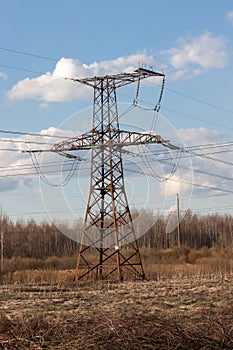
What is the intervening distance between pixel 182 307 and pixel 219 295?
4540mm

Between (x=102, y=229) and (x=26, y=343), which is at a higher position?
(x=102, y=229)

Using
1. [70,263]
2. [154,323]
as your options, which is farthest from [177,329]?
[70,263]

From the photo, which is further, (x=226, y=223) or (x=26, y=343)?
(x=226, y=223)

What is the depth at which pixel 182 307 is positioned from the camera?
1714 centimetres

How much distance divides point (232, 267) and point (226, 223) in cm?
6147

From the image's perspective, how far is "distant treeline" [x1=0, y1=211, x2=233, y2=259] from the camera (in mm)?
69500

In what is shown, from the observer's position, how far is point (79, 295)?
2236 centimetres

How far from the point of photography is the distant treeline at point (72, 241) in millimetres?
69500

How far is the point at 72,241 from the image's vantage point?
74.6m

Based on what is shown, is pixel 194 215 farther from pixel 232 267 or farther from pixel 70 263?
pixel 232 267

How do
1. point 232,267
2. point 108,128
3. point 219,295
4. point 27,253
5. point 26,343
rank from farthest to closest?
point 27,253 → point 232,267 → point 108,128 → point 219,295 → point 26,343

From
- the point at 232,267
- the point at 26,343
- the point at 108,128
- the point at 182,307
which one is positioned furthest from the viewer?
the point at 232,267

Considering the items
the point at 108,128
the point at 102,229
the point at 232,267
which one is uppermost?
the point at 108,128

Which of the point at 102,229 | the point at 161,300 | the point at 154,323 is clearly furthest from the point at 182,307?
the point at 102,229
